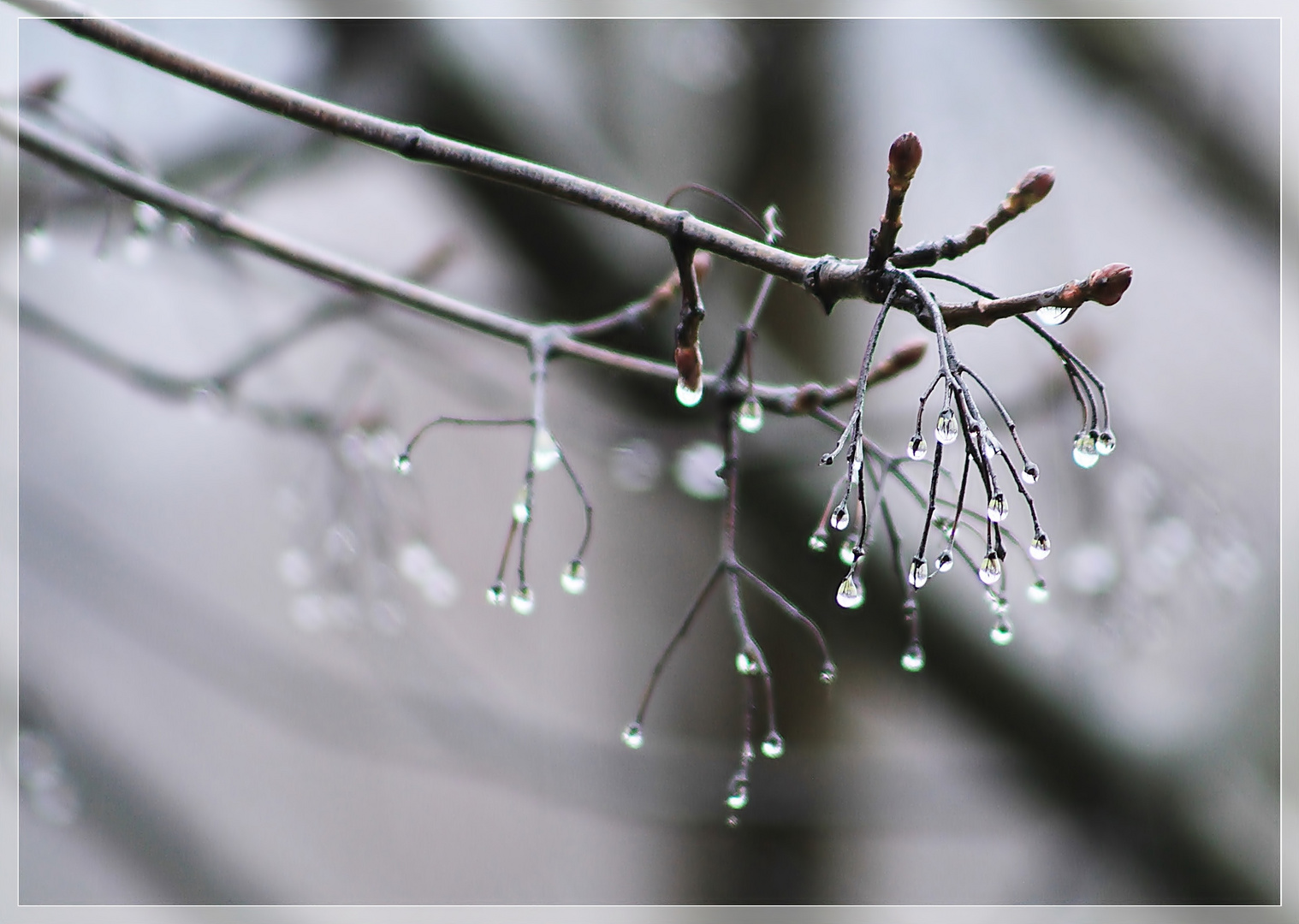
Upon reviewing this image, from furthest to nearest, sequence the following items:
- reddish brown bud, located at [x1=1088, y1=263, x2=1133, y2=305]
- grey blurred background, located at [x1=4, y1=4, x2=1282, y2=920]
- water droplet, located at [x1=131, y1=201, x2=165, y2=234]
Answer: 1. grey blurred background, located at [x1=4, y1=4, x2=1282, y2=920]
2. water droplet, located at [x1=131, y1=201, x2=165, y2=234]
3. reddish brown bud, located at [x1=1088, y1=263, x2=1133, y2=305]

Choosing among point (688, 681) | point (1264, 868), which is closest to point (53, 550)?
point (688, 681)

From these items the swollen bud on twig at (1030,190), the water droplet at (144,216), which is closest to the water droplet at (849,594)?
the swollen bud on twig at (1030,190)

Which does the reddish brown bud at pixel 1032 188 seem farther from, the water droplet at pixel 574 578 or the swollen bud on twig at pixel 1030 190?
the water droplet at pixel 574 578

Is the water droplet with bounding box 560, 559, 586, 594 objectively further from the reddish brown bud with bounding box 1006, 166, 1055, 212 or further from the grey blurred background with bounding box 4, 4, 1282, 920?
the grey blurred background with bounding box 4, 4, 1282, 920

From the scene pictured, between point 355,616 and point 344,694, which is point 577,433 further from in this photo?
point 344,694

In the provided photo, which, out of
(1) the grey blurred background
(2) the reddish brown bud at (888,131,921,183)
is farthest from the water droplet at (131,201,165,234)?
(2) the reddish brown bud at (888,131,921,183)

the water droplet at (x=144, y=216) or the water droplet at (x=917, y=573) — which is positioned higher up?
the water droplet at (x=144, y=216)
